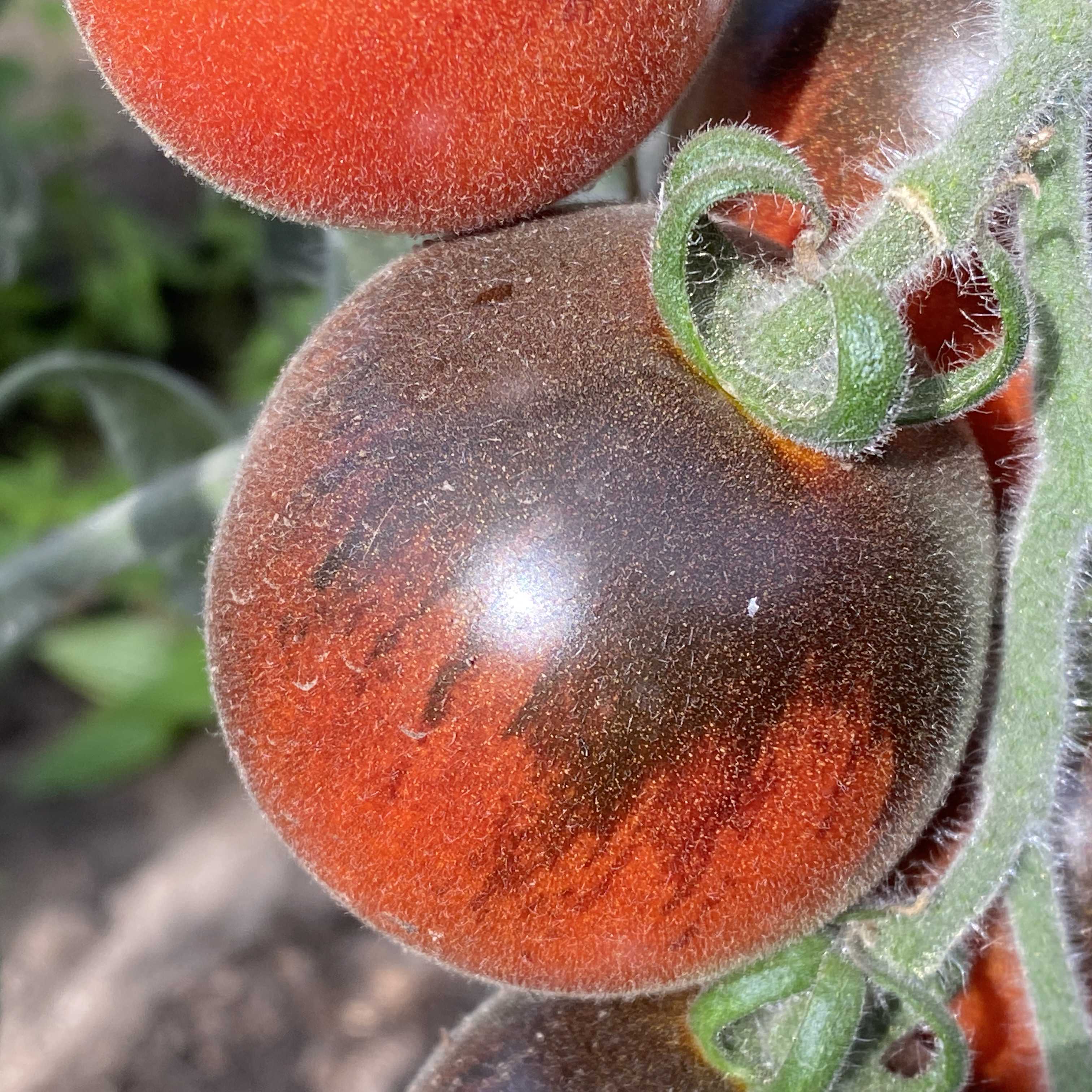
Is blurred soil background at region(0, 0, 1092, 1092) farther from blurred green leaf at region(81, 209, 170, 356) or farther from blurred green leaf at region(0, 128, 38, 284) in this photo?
blurred green leaf at region(0, 128, 38, 284)

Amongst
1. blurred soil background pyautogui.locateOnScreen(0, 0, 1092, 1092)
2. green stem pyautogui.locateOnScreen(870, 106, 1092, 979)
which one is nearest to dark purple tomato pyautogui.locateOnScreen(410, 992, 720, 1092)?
green stem pyautogui.locateOnScreen(870, 106, 1092, 979)

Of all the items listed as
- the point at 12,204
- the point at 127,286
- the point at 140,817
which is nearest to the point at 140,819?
the point at 140,817

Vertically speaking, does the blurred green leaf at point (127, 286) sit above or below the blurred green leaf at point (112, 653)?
above

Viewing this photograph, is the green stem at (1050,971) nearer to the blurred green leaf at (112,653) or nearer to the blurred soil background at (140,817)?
the blurred soil background at (140,817)

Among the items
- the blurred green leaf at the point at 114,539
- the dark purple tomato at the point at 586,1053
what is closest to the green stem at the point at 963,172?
the dark purple tomato at the point at 586,1053

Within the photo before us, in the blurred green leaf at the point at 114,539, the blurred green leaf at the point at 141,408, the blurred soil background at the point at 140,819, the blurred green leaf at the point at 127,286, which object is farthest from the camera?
the blurred green leaf at the point at 127,286

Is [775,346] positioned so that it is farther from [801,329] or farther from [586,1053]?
[586,1053]

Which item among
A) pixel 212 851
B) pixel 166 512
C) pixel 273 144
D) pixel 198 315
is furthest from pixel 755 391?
pixel 198 315

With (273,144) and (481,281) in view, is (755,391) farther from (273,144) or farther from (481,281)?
(273,144)
